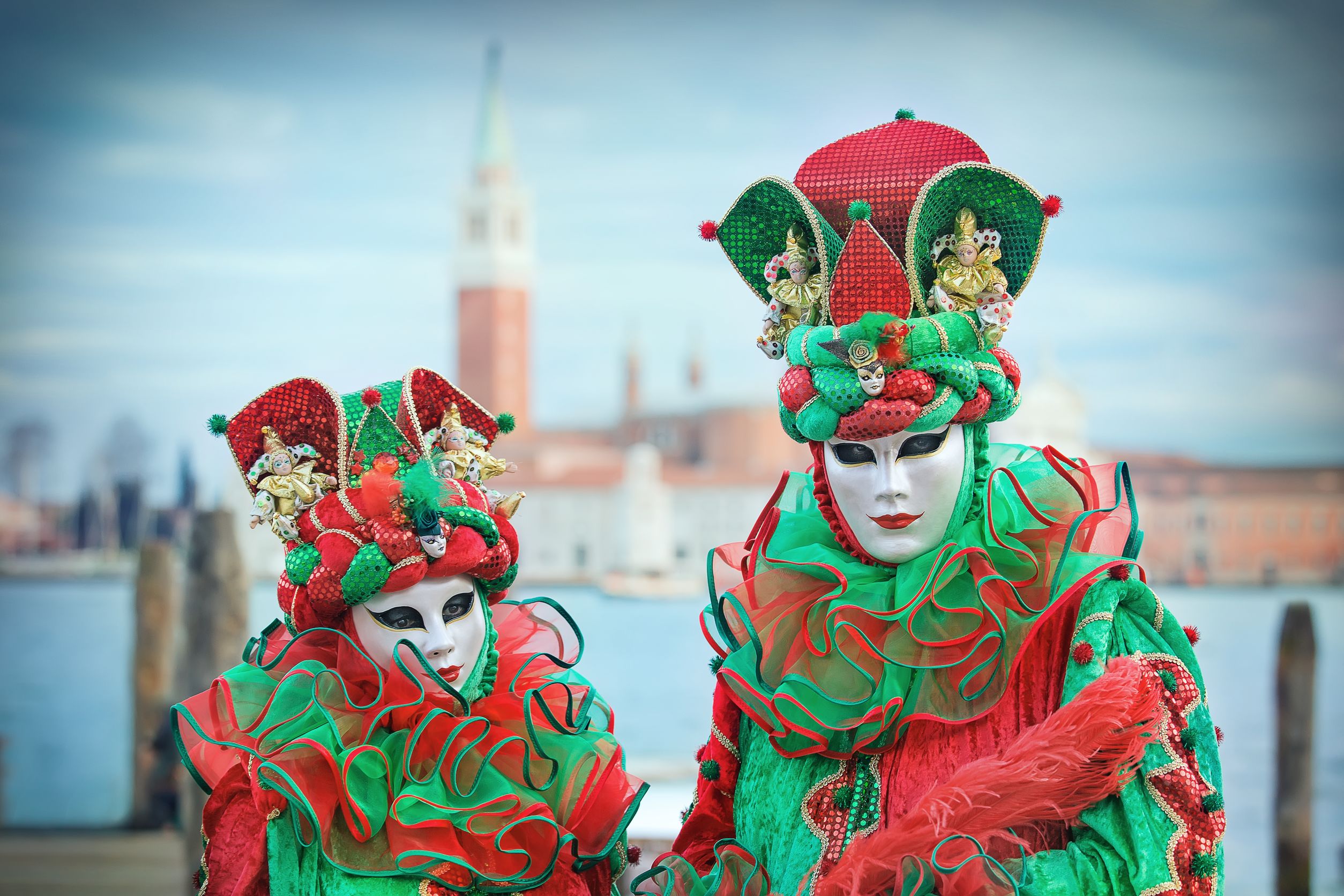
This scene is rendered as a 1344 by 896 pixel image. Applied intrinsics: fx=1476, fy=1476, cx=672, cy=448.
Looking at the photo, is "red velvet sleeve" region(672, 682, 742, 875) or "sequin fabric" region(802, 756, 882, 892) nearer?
"sequin fabric" region(802, 756, 882, 892)

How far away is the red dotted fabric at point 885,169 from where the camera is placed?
7.09 feet

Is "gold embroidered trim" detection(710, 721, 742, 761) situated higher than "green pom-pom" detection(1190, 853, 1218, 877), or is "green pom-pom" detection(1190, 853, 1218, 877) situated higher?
"gold embroidered trim" detection(710, 721, 742, 761)

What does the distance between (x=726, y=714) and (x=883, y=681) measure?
0.32 meters

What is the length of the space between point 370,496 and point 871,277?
83cm

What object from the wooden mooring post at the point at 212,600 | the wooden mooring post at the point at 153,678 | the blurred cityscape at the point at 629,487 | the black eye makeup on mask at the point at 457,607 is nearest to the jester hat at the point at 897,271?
the black eye makeup on mask at the point at 457,607

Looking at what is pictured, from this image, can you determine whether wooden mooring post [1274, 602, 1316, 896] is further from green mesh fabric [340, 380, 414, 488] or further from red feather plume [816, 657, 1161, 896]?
green mesh fabric [340, 380, 414, 488]

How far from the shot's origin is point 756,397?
165ft

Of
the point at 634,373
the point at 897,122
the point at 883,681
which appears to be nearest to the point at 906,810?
the point at 883,681

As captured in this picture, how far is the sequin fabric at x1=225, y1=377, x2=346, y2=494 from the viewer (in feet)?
7.63

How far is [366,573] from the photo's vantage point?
2203mm

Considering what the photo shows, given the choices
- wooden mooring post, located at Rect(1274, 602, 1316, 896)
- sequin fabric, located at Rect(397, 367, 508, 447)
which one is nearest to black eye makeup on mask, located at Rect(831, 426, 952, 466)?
sequin fabric, located at Rect(397, 367, 508, 447)

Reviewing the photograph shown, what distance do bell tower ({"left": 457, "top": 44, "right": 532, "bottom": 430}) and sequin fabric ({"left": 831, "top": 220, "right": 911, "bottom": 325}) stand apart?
5082 centimetres

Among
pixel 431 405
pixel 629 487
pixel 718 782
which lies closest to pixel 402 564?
pixel 431 405

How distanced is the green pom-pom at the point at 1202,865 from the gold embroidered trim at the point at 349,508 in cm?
127
